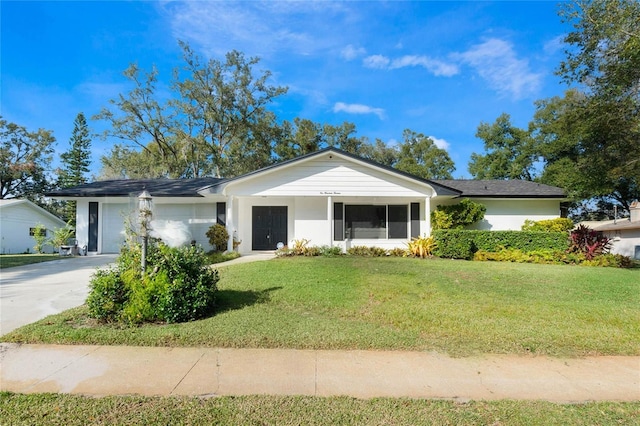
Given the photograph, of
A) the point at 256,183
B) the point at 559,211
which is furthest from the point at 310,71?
the point at 559,211

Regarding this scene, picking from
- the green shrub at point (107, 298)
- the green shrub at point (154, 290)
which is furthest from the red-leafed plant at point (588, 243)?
the green shrub at point (107, 298)

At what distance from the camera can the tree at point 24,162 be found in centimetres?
3566

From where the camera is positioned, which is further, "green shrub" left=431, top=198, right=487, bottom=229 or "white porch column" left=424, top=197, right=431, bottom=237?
"green shrub" left=431, top=198, right=487, bottom=229

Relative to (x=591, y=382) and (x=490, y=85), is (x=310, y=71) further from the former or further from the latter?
(x=591, y=382)

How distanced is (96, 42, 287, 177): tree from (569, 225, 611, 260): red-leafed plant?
2512 cm

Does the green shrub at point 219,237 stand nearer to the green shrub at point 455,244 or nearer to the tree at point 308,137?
the green shrub at point 455,244

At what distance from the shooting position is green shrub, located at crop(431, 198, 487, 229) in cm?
1480

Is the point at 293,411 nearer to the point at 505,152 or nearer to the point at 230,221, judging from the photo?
the point at 230,221

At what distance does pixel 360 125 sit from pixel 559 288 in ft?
101

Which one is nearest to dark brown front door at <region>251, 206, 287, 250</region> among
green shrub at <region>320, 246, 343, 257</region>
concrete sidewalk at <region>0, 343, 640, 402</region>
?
green shrub at <region>320, 246, 343, 257</region>

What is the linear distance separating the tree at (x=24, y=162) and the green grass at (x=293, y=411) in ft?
140

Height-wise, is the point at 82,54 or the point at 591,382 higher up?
the point at 82,54

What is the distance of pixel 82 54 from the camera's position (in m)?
17.4

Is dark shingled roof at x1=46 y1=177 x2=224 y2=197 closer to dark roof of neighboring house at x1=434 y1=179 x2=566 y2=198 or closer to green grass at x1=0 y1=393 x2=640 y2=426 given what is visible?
green grass at x1=0 y1=393 x2=640 y2=426
